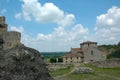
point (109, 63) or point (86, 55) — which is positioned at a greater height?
point (86, 55)

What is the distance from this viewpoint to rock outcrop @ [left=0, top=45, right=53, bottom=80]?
16.9ft

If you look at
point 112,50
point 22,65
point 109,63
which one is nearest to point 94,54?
point 109,63

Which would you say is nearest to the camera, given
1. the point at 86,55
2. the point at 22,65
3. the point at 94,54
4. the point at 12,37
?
the point at 22,65

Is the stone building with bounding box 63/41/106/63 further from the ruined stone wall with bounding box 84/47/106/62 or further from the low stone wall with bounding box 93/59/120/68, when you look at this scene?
the low stone wall with bounding box 93/59/120/68

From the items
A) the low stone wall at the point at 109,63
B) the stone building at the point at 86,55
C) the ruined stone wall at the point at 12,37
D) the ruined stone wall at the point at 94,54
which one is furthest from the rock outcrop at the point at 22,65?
the ruined stone wall at the point at 94,54

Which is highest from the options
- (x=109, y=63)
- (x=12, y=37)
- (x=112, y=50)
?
(x=112, y=50)

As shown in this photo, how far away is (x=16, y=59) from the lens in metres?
5.27

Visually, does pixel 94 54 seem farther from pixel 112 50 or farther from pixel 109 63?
pixel 112 50

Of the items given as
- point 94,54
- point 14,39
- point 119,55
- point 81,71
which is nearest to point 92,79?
point 81,71

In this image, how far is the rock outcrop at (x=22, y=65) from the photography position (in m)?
5.14

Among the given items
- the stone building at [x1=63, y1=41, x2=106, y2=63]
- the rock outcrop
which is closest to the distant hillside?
the stone building at [x1=63, y1=41, x2=106, y2=63]

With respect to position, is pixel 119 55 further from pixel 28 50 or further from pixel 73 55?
pixel 28 50

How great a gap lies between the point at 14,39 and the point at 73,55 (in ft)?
182

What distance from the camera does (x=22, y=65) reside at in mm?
5285
